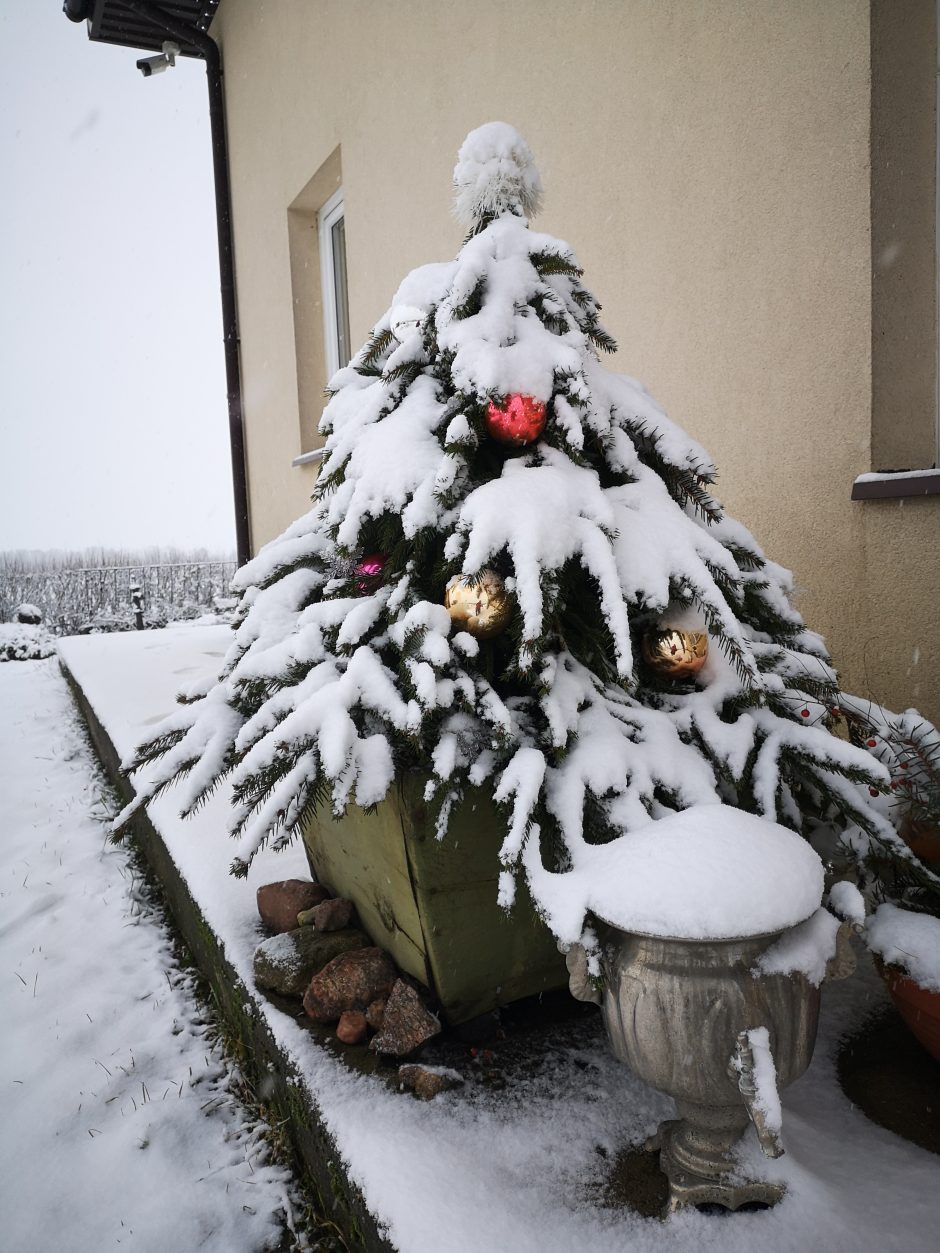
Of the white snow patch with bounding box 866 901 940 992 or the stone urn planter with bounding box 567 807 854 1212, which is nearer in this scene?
the stone urn planter with bounding box 567 807 854 1212

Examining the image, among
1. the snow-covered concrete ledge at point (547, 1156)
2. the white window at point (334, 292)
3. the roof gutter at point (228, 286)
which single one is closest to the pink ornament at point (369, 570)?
the snow-covered concrete ledge at point (547, 1156)

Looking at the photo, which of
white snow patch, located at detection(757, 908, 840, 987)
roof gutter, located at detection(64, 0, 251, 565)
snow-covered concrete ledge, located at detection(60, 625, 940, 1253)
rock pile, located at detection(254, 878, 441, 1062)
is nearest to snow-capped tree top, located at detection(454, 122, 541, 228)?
white snow patch, located at detection(757, 908, 840, 987)

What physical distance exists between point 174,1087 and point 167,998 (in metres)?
0.39

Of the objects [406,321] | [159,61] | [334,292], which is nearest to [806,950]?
A: [406,321]

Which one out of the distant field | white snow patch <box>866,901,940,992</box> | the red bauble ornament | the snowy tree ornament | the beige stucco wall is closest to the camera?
white snow patch <box>866,901,940,992</box>

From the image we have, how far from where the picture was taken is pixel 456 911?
4.45 feet

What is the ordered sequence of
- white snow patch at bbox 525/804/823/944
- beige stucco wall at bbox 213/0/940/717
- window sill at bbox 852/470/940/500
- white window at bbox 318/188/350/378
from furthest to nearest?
white window at bbox 318/188/350/378 → beige stucco wall at bbox 213/0/940/717 → window sill at bbox 852/470/940/500 → white snow patch at bbox 525/804/823/944

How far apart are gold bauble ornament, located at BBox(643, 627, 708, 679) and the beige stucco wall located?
2.11 ft

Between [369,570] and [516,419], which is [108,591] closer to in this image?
[369,570]

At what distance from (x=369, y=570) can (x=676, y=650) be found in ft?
1.93

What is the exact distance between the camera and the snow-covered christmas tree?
1.20 meters

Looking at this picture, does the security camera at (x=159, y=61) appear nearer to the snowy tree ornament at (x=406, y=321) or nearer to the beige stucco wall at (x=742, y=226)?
the beige stucco wall at (x=742, y=226)

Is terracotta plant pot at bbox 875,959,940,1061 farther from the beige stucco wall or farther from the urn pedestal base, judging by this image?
the beige stucco wall

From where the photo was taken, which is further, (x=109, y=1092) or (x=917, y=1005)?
(x=109, y=1092)
